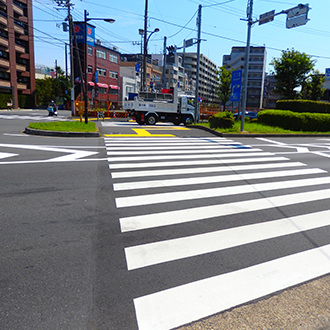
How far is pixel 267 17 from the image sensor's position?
1517 centimetres

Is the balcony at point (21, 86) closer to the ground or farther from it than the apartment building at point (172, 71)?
closer to the ground

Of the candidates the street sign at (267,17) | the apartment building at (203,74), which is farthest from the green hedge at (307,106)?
the apartment building at (203,74)

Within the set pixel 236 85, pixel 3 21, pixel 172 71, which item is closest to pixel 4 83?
pixel 3 21

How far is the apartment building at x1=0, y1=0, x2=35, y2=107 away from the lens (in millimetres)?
47281

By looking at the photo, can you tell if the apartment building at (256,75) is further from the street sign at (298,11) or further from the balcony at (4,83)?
the street sign at (298,11)

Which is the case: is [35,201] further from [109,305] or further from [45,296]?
[109,305]

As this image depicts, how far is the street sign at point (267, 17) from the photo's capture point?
14977 mm

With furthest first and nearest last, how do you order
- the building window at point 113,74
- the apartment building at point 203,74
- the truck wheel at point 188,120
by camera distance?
1. the apartment building at point 203,74
2. the building window at point 113,74
3. the truck wheel at point 188,120

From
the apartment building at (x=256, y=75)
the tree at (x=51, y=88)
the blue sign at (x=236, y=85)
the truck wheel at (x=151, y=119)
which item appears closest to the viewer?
the blue sign at (x=236, y=85)

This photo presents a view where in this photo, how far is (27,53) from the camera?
179 ft

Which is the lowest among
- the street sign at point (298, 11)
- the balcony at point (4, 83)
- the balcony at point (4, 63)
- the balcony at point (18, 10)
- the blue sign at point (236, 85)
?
the blue sign at point (236, 85)

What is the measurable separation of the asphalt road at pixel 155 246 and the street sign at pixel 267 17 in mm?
10866

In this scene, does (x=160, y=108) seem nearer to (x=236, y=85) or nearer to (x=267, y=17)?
(x=236, y=85)

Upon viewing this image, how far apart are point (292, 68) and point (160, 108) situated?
23.4m
